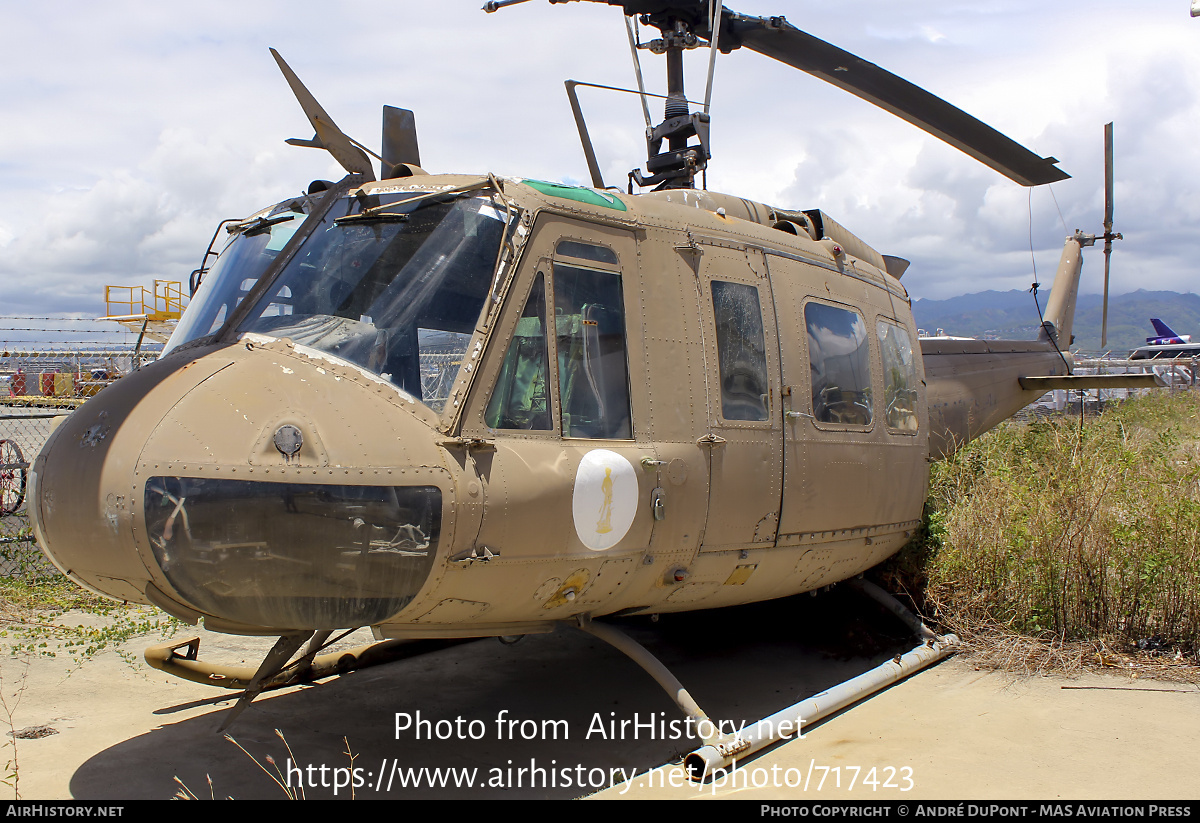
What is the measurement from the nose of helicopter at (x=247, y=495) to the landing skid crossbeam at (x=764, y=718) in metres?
1.38

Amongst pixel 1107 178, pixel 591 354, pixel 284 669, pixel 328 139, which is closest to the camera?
pixel 591 354

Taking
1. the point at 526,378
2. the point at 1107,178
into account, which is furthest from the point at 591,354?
the point at 1107,178

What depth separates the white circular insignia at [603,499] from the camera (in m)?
4.02

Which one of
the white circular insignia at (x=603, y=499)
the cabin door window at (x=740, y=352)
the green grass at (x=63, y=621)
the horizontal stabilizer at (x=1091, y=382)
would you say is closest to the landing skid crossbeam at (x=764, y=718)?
the white circular insignia at (x=603, y=499)

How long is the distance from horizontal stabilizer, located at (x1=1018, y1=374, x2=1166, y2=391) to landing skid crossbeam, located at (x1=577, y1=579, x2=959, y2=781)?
14.6ft

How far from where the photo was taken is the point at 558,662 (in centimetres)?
645

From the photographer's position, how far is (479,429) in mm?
3812

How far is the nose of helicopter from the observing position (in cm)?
322

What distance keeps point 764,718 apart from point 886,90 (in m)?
4.85

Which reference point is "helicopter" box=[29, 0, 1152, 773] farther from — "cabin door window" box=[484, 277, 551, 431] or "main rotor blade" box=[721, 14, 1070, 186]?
"main rotor blade" box=[721, 14, 1070, 186]

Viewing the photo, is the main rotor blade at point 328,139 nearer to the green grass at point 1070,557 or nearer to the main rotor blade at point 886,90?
the main rotor blade at point 886,90

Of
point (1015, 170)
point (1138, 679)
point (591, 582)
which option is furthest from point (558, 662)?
point (1015, 170)

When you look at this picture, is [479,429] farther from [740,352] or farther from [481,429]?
[740,352]

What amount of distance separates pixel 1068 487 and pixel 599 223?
4.32 m
